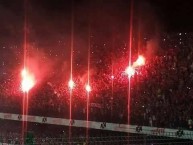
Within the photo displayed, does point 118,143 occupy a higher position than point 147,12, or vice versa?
point 147,12

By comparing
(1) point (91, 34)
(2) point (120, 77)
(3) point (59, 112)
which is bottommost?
(3) point (59, 112)

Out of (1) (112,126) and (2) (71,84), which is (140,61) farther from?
(2) (71,84)

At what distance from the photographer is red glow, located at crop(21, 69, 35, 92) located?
18094 mm

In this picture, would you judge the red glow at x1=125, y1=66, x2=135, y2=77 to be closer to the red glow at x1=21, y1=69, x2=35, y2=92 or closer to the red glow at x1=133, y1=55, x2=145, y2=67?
the red glow at x1=133, y1=55, x2=145, y2=67

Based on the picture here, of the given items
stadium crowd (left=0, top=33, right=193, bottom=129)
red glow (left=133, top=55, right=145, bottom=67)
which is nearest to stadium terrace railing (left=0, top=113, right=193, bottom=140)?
stadium crowd (left=0, top=33, right=193, bottom=129)

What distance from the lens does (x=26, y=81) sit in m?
18.2

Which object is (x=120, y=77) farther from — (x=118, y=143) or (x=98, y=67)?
(x=118, y=143)

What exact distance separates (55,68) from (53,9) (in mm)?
3572

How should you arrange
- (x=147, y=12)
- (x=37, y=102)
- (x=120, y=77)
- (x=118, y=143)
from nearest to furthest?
1. (x=118, y=143)
2. (x=147, y=12)
3. (x=120, y=77)
4. (x=37, y=102)

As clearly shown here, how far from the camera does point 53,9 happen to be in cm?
1477

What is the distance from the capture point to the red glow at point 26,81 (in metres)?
18.1

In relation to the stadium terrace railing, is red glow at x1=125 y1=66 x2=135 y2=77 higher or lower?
higher

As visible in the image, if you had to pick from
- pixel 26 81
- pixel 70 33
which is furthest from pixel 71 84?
pixel 26 81

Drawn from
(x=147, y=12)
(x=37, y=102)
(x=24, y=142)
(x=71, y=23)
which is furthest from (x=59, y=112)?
(x=147, y=12)
